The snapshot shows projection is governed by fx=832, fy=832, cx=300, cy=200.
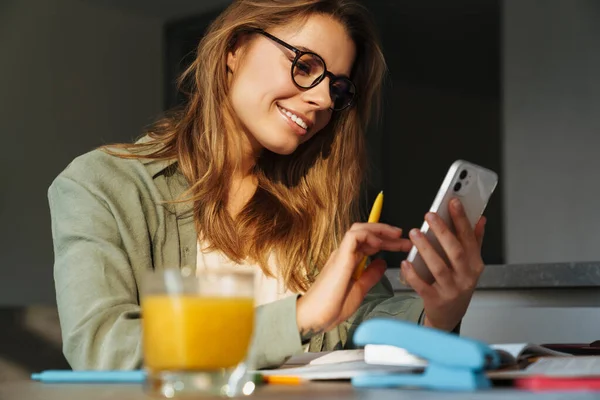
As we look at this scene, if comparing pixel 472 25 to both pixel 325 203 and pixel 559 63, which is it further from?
pixel 325 203

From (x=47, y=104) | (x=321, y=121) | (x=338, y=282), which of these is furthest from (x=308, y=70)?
(x=47, y=104)

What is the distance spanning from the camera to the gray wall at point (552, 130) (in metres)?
3.57

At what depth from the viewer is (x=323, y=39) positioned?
164 cm

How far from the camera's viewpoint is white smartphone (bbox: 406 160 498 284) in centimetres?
115

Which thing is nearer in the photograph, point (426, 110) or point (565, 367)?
point (565, 367)

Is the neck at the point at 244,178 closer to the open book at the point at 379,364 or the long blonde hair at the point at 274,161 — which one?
the long blonde hair at the point at 274,161

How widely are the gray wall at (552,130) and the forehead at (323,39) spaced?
221 centimetres

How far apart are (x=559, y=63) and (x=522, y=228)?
75 cm

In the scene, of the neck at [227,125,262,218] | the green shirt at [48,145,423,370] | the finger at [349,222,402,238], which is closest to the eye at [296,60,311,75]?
the neck at [227,125,262,218]

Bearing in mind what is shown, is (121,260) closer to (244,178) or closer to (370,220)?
(370,220)

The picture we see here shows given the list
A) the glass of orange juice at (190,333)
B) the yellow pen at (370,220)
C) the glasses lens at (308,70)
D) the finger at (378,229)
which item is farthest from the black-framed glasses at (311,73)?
the glass of orange juice at (190,333)

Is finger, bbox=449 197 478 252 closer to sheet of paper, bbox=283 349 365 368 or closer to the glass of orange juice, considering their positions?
sheet of paper, bbox=283 349 365 368

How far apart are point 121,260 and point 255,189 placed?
54cm

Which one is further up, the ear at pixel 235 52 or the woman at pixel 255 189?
the ear at pixel 235 52
